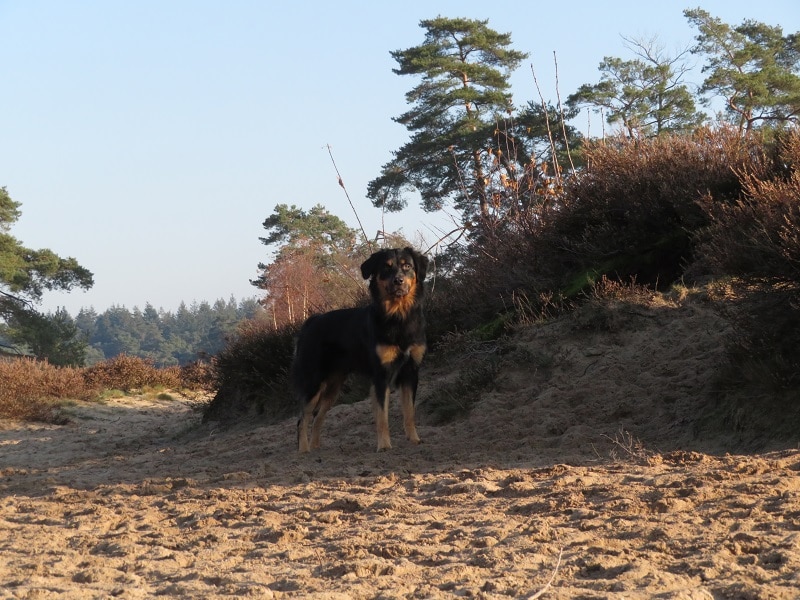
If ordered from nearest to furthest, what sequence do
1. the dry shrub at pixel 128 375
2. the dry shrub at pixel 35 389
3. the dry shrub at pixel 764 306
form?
the dry shrub at pixel 764 306 < the dry shrub at pixel 35 389 < the dry shrub at pixel 128 375

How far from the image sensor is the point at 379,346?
885cm

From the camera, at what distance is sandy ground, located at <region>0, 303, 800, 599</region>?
→ 14.3 ft

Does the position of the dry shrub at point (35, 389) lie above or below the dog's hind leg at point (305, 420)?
above

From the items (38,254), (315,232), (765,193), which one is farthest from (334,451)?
(315,232)

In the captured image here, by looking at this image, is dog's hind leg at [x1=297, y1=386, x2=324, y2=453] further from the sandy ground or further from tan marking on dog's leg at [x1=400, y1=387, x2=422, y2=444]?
tan marking on dog's leg at [x1=400, y1=387, x2=422, y2=444]

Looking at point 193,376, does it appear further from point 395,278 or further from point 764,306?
point 764,306

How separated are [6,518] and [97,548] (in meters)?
1.59

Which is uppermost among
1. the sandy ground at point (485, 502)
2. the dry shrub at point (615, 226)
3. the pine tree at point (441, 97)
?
the pine tree at point (441, 97)

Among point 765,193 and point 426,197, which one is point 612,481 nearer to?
point 765,193

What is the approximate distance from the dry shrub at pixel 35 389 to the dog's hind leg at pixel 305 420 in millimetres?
8942

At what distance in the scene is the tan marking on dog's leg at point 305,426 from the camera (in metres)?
9.41

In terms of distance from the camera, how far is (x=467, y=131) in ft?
102

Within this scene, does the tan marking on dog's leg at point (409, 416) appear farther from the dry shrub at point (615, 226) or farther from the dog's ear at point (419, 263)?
the dry shrub at point (615, 226)

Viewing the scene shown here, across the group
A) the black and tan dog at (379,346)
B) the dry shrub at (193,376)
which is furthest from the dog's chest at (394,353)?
the dry shrub at (193,376)
